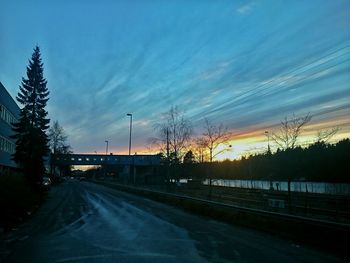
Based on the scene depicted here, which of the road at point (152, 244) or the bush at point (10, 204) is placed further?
the bush at point (10, 204)

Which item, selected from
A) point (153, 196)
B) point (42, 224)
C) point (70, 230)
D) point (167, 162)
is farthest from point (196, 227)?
point (167, 162)

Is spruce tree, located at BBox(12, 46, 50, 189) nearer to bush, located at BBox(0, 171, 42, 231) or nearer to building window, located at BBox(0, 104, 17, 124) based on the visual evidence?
building window, located at BBox(0, 104, 17, 124)

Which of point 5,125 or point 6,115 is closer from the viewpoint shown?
point 5,125

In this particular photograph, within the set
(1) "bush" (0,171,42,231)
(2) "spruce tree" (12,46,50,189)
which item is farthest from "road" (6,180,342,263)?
(2) "spruce tree" (12,46,50,189)

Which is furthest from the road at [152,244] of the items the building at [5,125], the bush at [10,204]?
the building at [5,125]

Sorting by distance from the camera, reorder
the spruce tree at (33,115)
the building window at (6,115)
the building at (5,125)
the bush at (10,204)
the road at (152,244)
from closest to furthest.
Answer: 1. the road at (152,244)
2. the bush at (10,204)
3. the spruce tree at (33,115)
4. the building at (5,125)
5. the building window at (6,115)

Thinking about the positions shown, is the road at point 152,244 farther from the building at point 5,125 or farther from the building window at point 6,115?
the building window at point 6,115

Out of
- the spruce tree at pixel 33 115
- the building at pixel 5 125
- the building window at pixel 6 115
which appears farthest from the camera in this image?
the building window at pixel 6 115

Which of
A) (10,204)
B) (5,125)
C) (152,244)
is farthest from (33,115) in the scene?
(152,244)

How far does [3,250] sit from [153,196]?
30.0 m

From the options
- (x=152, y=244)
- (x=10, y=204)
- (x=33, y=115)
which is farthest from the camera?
(x=33, y=115)

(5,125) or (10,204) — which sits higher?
(5,125)

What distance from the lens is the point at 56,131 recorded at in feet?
318

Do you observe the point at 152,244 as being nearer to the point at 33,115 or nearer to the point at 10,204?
the point at 10,204
